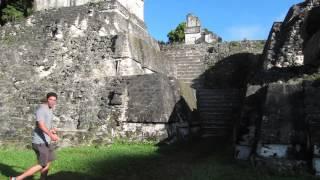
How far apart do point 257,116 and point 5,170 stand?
446 centimetres

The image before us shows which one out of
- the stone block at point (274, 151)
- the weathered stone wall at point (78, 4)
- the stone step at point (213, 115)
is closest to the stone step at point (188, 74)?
the weathered stone wall at point (78, 4)

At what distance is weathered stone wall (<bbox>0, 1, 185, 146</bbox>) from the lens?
1077 centimetres

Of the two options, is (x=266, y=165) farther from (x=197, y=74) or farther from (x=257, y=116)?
(x=197, y=74)

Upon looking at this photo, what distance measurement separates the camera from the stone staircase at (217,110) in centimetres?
1206

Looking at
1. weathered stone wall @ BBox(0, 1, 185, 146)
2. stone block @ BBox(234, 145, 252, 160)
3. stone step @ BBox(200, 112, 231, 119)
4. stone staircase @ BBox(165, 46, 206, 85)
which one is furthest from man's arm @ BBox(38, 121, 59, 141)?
stone staircase @ BBox(165, 46, 206, 85)

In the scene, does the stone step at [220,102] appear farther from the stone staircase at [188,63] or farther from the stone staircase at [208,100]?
the stone staircase at [188,63]

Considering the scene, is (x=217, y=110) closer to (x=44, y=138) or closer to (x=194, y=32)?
(x=44, y=138)

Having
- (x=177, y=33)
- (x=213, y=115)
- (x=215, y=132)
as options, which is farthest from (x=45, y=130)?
(x=177, y=33)

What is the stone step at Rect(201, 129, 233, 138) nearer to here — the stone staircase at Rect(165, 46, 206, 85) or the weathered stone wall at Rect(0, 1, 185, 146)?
the weathered stone wall at Rect(0, 1, 185, 146)

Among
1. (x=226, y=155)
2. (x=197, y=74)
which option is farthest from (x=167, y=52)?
(x=226, y=155)

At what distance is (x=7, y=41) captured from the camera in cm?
1553

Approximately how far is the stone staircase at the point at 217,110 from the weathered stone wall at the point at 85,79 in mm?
1264

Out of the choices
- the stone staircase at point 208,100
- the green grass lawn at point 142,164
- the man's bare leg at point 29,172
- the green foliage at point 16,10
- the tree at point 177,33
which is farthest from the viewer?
the tree at point 177,33

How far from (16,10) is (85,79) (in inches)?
415
